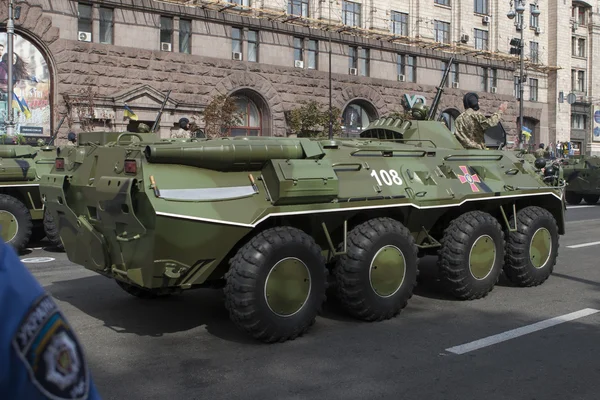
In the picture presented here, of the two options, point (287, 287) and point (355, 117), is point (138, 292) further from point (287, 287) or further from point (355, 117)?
point (355, 117)

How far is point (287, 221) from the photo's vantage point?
5957 millimetres

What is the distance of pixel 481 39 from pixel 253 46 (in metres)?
17.0

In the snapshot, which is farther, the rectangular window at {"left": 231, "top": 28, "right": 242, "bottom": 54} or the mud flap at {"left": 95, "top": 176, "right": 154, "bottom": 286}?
the rectangular window at {"left": 231, "top": 28, "right": 242, "bottom": 54}

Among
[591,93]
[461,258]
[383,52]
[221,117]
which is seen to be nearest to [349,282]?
[461,258]

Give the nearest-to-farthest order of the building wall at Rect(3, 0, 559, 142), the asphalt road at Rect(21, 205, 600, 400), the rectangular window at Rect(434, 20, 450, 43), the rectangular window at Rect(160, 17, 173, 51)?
the asphalt road at Rect(21, 205, 600, 400) < the building wall at Rect(3, 0, 559, 142) < the rectangular window at Rect(160, 17, 173, 51) < the rectangular window at Rect(434, 20, 450, 43)

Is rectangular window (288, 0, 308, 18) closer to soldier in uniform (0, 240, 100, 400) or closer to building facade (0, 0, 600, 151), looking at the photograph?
building facade (0, 0, 600, 151)

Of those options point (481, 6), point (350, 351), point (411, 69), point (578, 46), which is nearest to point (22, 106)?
point (411, 69)

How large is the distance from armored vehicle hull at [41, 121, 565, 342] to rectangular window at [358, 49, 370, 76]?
79.0ft

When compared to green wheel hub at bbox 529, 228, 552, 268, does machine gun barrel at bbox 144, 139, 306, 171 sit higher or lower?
higher

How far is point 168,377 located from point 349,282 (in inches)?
77.1

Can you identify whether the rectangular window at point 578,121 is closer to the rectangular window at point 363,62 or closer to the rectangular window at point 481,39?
the rectangular window at point 481,39

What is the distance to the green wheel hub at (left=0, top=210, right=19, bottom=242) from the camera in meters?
10.5

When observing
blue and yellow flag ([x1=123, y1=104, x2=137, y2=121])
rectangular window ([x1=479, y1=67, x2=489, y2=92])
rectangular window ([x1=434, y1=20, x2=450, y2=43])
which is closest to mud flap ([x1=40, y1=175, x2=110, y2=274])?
blue and yellow flag ([x1=123, y1=104, x2=137, y2=121])

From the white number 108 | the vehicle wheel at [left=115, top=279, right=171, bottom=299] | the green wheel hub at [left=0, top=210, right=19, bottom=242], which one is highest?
the white number 108
